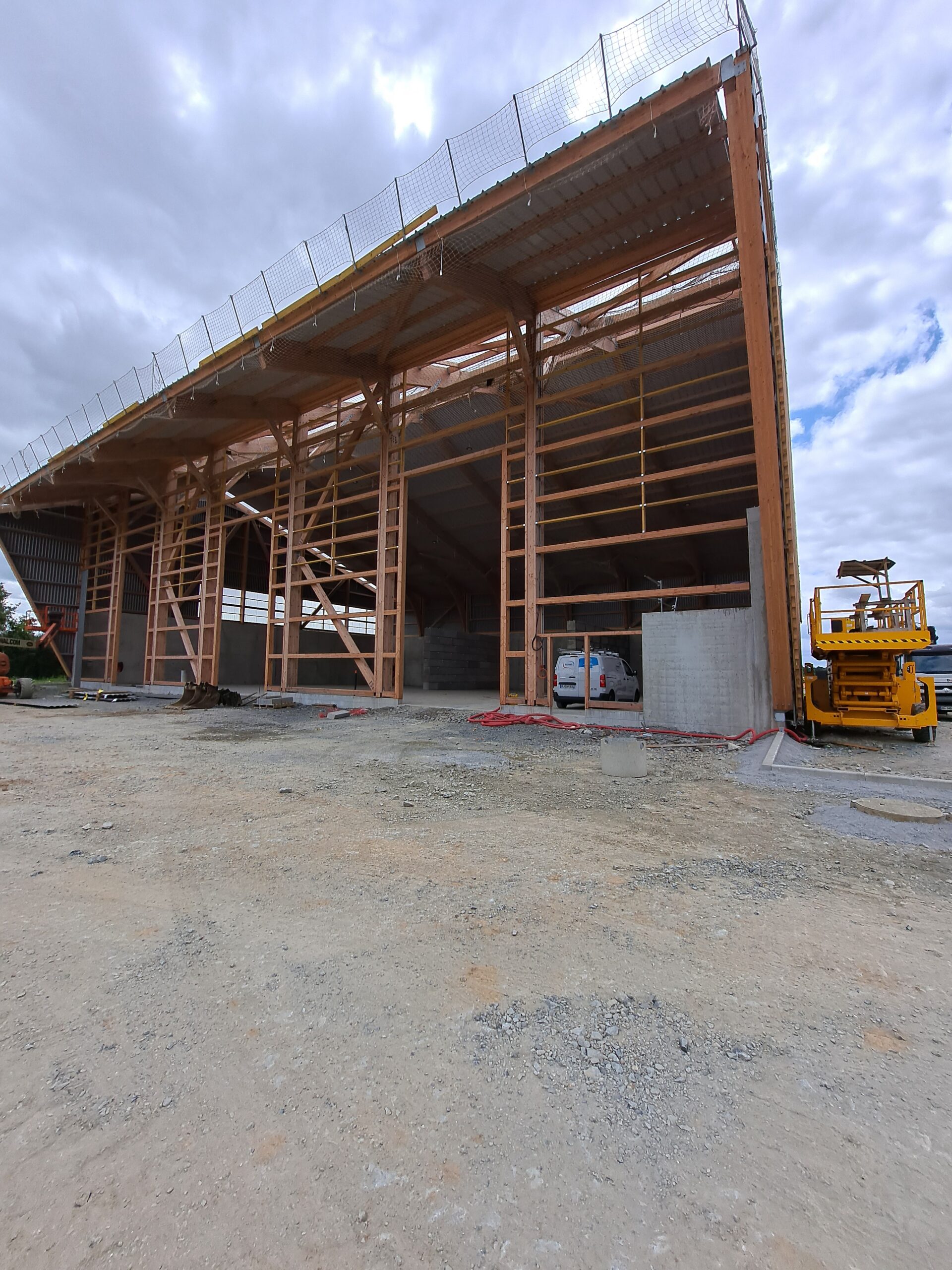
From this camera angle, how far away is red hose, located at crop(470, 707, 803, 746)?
33.0ft

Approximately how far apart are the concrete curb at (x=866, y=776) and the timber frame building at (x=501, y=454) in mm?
3279

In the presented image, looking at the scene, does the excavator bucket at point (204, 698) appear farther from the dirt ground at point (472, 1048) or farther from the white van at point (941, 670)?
the white van at point (941, 670)

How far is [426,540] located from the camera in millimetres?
26109

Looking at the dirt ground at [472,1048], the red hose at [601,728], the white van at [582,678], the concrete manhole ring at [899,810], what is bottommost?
the dirt ground at [472,1048]

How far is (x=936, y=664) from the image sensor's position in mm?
14672

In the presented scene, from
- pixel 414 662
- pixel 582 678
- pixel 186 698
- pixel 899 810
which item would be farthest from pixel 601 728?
pixel 414 662

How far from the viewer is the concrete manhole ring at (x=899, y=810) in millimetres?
4938

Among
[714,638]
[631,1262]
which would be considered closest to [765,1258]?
[631,1262]

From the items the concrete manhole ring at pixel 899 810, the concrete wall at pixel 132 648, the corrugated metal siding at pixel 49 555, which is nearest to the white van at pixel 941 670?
the concrete manhole ring at pixel 899 810

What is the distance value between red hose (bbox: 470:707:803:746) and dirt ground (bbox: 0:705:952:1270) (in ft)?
18.0

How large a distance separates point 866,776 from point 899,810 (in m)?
1.62

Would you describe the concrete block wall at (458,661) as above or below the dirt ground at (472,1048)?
above

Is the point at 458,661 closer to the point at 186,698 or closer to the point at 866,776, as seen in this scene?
the point at 186,698

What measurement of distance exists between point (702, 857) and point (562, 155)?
11655 millimetres
